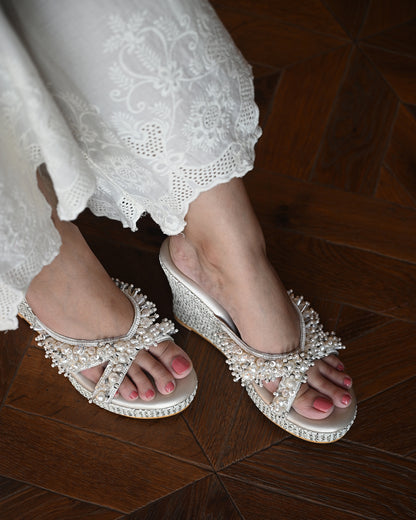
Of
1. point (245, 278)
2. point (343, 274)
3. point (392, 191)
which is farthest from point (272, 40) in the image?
point (245, 278)

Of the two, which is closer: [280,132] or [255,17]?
[280,132]

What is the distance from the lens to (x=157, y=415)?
653 millimetres

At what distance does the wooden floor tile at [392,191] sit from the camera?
32.2 inches

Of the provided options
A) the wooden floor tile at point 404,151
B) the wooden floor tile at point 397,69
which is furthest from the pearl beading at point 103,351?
the wooden floor tile at point 397,69

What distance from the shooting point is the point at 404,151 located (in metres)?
0.86

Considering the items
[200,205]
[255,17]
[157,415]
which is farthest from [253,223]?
[255,17]

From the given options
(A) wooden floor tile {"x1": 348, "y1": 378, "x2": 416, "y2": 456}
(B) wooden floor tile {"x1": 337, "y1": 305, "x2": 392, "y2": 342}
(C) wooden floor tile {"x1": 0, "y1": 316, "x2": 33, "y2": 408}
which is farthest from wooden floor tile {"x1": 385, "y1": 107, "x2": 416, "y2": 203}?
(C) wooden floor tile {"x1": 0, "y1": 316, "x2": 33, "y2": 408}

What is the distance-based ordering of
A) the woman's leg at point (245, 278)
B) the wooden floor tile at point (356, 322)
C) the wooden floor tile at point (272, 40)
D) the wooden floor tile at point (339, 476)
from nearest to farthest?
1. the woman's leg at point (245, 278)
2. the wooden floor tile at point (339, 476)
3. the wooden floor tile at point (356, 322)
4. the wooden floor tile at point (272, 40)

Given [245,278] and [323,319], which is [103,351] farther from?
[323,319]

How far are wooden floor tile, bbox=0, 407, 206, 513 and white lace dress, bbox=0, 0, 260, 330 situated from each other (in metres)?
0.28

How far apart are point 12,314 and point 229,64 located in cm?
28

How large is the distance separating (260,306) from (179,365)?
14 centimetres

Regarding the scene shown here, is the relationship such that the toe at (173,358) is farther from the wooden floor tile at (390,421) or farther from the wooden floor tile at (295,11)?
the wooden floor tile at (295,11)

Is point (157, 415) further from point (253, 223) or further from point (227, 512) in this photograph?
point (253, 223)
